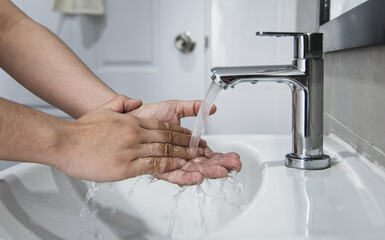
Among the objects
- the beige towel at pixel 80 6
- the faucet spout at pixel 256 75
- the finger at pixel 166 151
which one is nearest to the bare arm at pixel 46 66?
the finger at pixel 166 151

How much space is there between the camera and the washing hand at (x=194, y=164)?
21.1 inches

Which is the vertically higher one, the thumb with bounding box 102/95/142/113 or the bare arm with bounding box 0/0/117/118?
the bare arm with bounding box 0/0/117/118

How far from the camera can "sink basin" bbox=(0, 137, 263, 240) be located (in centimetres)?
54

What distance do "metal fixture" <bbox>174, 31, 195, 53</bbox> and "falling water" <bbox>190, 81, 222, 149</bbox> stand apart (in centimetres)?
76

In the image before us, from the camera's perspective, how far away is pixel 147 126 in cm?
60

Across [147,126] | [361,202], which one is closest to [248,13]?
[147,126]

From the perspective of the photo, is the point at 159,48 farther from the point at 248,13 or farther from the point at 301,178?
the point at 301,178

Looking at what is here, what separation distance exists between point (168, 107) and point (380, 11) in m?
0.39

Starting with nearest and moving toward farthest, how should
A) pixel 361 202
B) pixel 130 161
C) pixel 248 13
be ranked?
pixel 361 202 → pixel 130 161 → pixel 248 13

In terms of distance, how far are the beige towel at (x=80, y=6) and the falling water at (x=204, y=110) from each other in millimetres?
889

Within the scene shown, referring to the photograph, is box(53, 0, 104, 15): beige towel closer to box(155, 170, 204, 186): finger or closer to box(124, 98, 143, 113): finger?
box(124, 98, 143, 113): finger

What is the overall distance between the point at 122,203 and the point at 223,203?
0.58 ft

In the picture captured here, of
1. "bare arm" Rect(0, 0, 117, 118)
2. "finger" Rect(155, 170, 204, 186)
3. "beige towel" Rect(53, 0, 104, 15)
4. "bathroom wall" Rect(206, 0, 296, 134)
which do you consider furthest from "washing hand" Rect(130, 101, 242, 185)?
"beige towel" Rect(53, 0, 104, 15)

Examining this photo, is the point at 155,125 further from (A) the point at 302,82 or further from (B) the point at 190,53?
(B) the point at 190,53
